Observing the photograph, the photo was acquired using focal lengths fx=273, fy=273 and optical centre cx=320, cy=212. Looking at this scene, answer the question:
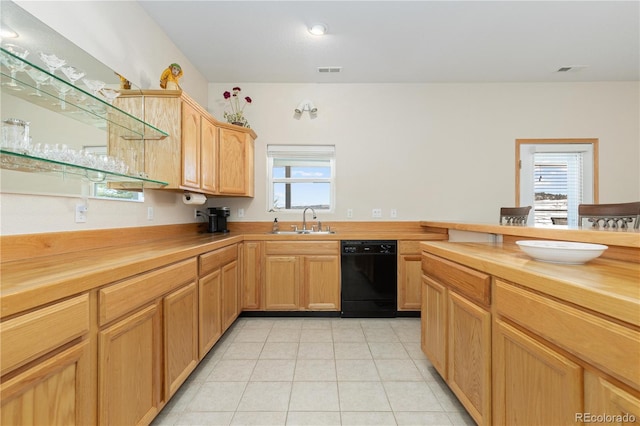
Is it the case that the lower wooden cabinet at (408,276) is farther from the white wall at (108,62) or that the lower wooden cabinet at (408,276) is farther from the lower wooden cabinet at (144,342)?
the white wall at (108,62)

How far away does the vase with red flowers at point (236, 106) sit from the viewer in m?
3.26

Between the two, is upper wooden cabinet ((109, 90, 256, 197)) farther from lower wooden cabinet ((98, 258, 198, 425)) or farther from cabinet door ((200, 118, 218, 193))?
lower wooden cabinet ((98, 258, 198, 425))

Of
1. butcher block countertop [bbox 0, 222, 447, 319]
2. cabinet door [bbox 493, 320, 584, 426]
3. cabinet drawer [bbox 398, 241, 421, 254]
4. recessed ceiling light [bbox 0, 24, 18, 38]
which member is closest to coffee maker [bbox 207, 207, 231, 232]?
butcher block countertop [bbox 0, 222, 447, 319]

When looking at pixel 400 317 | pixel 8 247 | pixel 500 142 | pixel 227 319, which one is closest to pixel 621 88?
pixel 500 142

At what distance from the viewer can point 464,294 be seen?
4.66ft

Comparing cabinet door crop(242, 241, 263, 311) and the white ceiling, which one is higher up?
the white ceiling

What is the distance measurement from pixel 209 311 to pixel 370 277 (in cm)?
166

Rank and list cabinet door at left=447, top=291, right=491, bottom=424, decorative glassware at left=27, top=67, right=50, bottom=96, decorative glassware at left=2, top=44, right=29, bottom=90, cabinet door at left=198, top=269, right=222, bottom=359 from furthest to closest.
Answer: cabinet door at left=198, top=269, right=222, bottom=359 → cabinet door at left=447, top=291, right=491, bottom=424 → decorative glassware at left=27, top=67, right=50, bottom=96 → decorative glassware at left=2, top=44, right=29, bottom=90

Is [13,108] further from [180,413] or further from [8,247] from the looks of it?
[180,413]

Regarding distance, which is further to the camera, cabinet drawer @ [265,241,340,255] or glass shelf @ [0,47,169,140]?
cabinet drawer @ [265,241,340,255]

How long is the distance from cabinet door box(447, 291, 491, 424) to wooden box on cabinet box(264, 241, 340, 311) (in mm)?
1515

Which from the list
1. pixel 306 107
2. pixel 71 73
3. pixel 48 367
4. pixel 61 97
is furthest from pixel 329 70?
pixel 48 367

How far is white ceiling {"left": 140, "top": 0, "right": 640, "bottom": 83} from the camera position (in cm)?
227

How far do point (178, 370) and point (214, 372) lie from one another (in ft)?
1.34
